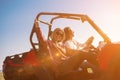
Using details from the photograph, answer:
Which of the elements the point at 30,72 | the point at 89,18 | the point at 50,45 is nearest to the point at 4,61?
the point at 30,72

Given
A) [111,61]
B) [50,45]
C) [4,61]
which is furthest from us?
[4,61]

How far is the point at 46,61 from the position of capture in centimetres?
586

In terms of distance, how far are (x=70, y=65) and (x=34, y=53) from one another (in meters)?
1.39

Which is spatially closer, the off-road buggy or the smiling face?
the off-road buggy

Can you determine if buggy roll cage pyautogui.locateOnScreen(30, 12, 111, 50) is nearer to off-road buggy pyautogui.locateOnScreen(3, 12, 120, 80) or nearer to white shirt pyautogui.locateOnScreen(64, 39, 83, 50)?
off-road buggy pyautogui.locateOnScreen(3, 12, 120, 80)

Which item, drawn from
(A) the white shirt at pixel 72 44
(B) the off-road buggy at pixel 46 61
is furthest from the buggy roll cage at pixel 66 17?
(A) the white shirt at pixel 72 44

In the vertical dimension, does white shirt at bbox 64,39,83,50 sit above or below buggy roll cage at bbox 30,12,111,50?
below

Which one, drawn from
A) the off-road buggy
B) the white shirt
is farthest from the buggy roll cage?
the white shirt

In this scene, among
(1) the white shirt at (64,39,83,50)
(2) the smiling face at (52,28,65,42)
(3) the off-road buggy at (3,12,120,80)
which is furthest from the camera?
(1) the white shirt at (64,39,83,50)

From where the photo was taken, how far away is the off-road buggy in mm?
4611

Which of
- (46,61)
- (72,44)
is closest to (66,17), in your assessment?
(46,61)

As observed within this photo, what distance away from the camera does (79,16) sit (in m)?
5.41

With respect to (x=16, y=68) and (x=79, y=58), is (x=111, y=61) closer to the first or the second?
(x=79, y=58)

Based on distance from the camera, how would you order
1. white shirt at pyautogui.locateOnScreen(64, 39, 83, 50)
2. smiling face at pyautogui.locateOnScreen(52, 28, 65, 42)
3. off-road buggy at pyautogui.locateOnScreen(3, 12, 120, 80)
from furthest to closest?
white shirt at pyautogui.locateOnScreen(64, 39, 83, 50)
smiling face at pyautogui.locateOnScreen(52, 28, 65, 42)
off-road buggy at pyautogui.locateOnScreen(3, 12, 120, 80)
